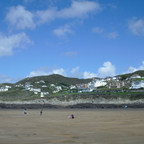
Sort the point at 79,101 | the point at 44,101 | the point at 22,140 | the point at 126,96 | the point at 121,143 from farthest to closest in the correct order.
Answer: the point at 44,101 < the point at 79,101 < the point at 126,96 < the point at 22,140 < the point at 121,143

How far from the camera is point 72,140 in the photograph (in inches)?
566

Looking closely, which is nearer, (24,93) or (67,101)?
(67,101)

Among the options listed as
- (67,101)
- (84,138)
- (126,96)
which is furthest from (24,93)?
(84,138)

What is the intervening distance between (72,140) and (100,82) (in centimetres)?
13267

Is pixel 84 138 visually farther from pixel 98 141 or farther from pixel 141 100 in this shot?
pixel 141 100

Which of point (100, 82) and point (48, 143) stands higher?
point (100, 82)

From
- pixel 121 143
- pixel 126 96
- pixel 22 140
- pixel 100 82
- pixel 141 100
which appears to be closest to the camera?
pixel 121 143

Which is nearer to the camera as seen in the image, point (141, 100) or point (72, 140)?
point (72, 140)

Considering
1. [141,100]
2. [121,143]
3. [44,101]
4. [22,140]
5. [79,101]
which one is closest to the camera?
[121,143]

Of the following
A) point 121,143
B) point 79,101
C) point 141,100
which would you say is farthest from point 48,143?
point 79,101

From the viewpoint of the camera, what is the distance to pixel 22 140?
46.6ft

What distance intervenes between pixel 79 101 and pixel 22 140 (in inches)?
2787

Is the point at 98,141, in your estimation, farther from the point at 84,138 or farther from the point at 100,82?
the point at 100,82

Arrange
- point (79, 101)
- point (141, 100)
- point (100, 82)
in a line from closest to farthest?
point (141, 100) → point (79, 101) → point (100, 82)
